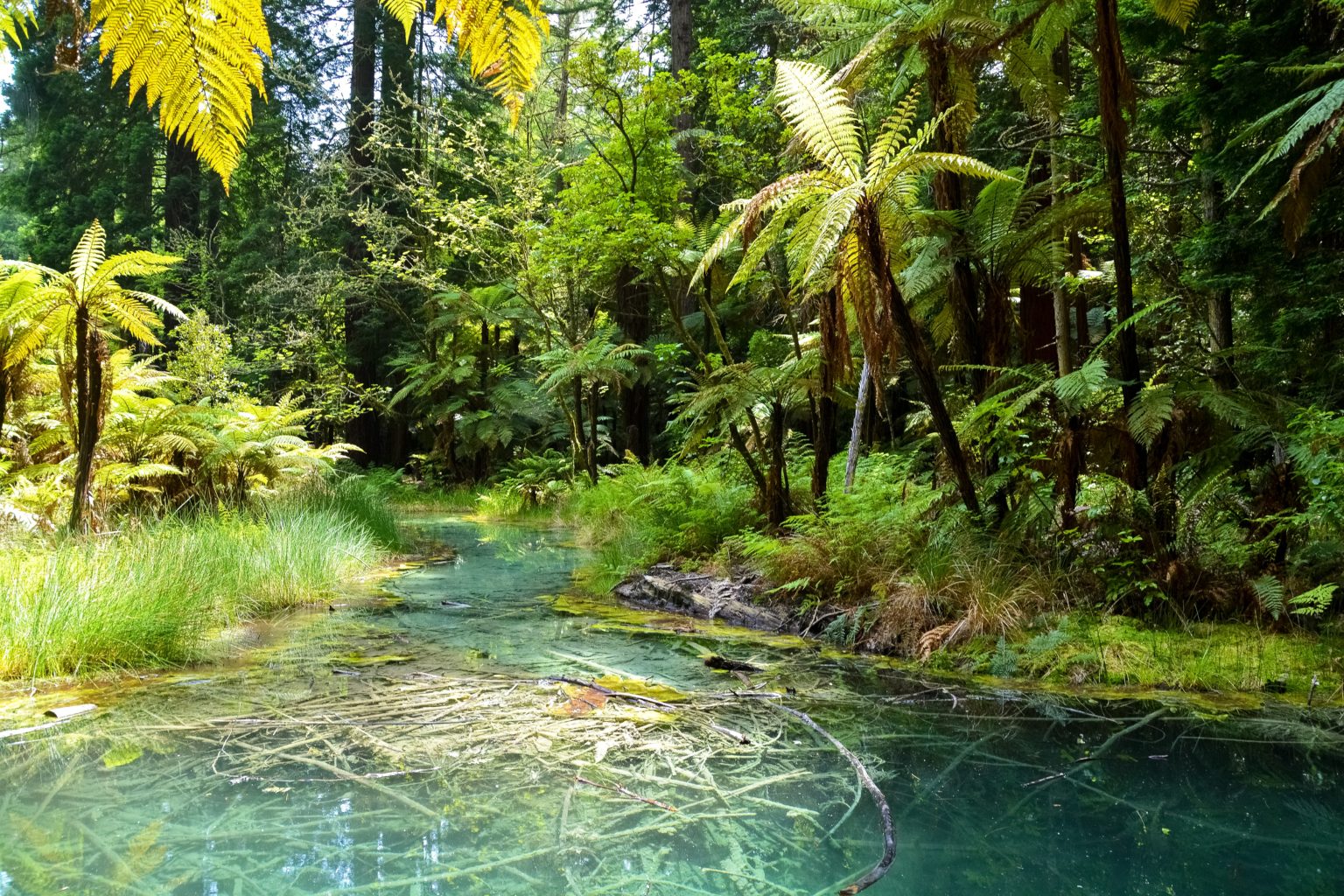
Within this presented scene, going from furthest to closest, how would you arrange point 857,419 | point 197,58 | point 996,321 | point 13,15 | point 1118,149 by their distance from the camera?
point 857,419, point 996,321, point 1118,149, point 13,15, point 197,58

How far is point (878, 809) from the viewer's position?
8.03 feet

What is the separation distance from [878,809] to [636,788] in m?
0.74

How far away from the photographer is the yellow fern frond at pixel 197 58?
882 mm

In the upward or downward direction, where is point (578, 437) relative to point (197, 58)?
downward

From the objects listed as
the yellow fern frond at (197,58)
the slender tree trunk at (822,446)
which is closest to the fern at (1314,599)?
the slender tree trunk at (822,446)

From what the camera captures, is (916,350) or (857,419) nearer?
(916,350)

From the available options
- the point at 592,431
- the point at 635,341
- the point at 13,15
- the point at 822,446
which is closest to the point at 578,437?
the point at 592,431

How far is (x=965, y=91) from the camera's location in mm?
4867

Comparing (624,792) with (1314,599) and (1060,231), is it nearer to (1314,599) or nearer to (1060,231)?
(1314,599)

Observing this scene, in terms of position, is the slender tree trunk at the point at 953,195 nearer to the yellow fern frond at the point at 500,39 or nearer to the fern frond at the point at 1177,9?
the fern frond at the point at 1177,9

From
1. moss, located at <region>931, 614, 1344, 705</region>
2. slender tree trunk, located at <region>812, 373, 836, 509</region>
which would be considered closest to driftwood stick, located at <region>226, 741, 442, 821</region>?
moss, located at <region>931, 614, 1344, 705</region>

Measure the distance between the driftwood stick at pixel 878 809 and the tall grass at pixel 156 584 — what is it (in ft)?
10.2

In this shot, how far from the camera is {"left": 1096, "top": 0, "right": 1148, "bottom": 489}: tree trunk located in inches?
156

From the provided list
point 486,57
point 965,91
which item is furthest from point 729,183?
point 486,57
